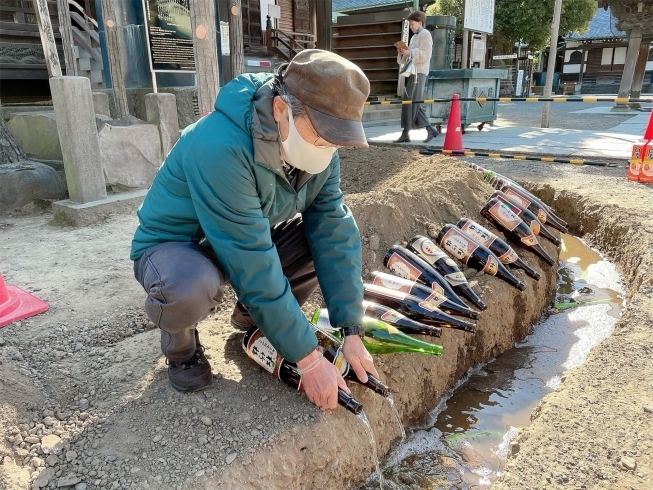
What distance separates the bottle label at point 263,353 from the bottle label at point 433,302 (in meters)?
0.99

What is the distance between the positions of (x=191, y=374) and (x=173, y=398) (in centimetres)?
12

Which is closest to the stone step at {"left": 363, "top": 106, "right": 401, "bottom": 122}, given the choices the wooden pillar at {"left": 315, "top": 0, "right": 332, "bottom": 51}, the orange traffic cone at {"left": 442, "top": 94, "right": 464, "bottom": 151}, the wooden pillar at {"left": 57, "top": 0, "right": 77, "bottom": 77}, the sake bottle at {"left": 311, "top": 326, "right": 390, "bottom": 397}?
the wooden pillar at {"left": 315, "top": 0, "right": 332, "bottom": 51}

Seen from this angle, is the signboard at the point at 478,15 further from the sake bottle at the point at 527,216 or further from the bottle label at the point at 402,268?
the bottle label at the point at 402,268

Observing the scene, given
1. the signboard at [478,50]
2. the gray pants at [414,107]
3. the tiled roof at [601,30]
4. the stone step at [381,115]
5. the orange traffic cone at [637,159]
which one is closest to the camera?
the orange traffic cone at [637,159]

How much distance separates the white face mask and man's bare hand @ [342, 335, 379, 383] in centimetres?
76

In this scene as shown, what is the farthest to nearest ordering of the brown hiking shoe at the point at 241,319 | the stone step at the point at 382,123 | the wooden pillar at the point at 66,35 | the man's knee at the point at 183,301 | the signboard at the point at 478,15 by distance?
1. the stone step at the point at 382,123
2. the signboard at the point at 478,15
3. the wooden pillar at the point at 66,35
4. the brown hiking shoe at the point at 241,319
5. the man's knee at the point at 183,301

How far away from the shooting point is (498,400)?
2.94 m

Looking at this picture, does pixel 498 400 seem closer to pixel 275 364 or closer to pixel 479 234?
pixel 479 234

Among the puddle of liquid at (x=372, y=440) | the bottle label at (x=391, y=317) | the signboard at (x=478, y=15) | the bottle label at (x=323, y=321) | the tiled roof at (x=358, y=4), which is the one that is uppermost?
Result: the tiled roof at (x=358, y=4)

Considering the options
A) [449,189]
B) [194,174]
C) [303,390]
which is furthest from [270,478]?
[449,189]

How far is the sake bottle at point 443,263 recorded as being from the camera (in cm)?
318

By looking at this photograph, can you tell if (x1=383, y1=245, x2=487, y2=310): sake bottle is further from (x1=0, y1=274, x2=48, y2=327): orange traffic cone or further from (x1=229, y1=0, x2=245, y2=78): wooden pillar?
(x1=229, y1=0, x2=245, y2=78): wooden pillar

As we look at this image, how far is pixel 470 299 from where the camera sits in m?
3.18

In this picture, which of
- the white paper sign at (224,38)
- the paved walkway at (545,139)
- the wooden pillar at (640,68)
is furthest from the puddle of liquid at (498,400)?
the wooden pillar at (640,68)
